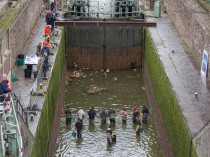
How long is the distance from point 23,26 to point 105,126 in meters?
8.23

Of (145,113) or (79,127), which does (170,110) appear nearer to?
(145,113)

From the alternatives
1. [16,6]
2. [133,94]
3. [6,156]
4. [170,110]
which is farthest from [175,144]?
[16,6]

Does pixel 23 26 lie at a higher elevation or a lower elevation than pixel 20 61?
higher

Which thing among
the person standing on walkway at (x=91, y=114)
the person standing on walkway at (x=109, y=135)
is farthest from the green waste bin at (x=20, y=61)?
the person standing on walkway at (x=109, y=135)

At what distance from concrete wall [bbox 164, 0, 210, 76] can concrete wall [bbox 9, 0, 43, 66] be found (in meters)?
9.26

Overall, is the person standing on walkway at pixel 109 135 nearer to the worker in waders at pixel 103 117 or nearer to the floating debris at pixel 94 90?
the worker in waders at pixel 103 117

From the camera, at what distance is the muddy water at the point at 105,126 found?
2306 cm

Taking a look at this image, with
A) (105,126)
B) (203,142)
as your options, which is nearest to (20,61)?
(105,126)

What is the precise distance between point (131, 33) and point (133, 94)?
6965 mm

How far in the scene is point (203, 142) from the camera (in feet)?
52.8

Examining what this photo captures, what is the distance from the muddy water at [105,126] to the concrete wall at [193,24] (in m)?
4.10

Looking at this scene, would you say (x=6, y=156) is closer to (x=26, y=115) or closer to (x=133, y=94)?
(x=26, y=115)

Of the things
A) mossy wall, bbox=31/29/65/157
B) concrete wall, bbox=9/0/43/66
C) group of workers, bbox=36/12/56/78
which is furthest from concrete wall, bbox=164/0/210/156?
concrete wall, bbox=9/0/43/66

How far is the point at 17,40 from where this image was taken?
27625 mm
